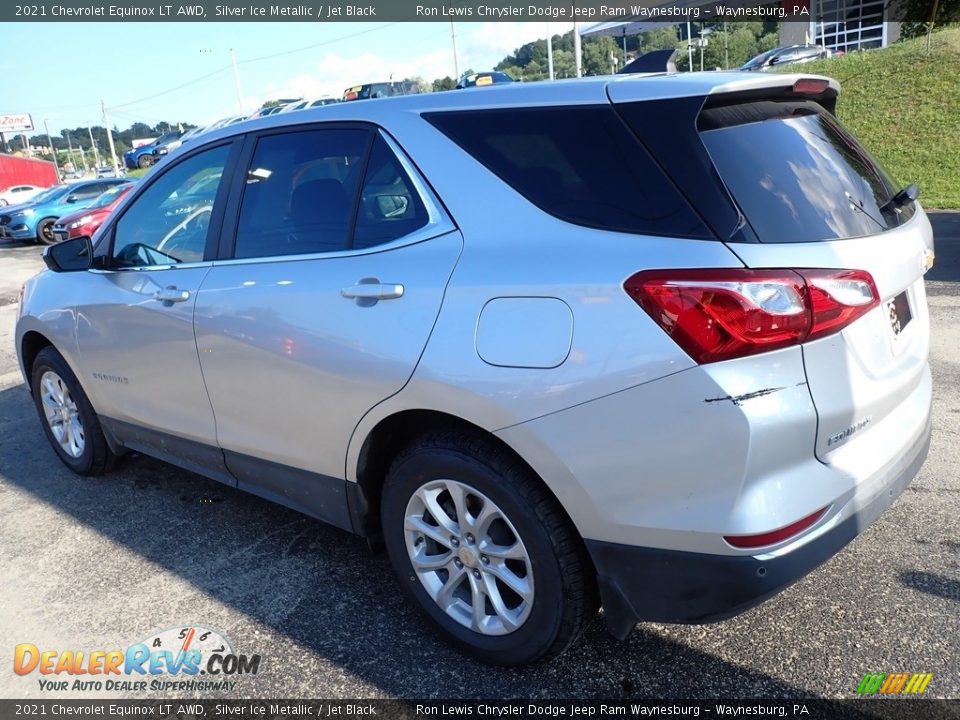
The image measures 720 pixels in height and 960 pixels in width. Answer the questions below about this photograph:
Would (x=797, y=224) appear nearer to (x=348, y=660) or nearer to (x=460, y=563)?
(x=460, y=563)

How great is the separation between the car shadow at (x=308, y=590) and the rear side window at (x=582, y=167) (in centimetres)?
Result: 144

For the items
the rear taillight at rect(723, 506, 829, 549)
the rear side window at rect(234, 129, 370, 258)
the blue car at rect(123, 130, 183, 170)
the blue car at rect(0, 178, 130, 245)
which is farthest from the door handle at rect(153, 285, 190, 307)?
the blue car at rect(123, 130, 183, 170)

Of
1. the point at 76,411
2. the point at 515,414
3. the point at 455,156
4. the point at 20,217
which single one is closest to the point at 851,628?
the point at 515,414

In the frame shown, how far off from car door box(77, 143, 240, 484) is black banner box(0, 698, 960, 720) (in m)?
1.08

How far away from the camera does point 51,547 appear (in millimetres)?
3707

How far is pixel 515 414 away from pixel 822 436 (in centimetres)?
82

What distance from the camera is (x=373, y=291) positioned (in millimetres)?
2568

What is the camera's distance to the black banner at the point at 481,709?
231 centimetres

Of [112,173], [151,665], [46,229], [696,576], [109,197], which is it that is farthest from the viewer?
[112,173]

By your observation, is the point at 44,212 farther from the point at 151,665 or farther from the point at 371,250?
the point at 371,250

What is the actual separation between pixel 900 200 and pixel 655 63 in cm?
99

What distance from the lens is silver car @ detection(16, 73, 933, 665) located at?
78.9 inches

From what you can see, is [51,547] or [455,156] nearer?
[455,156]

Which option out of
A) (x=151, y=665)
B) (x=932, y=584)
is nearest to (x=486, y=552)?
(x=151, y=665)
